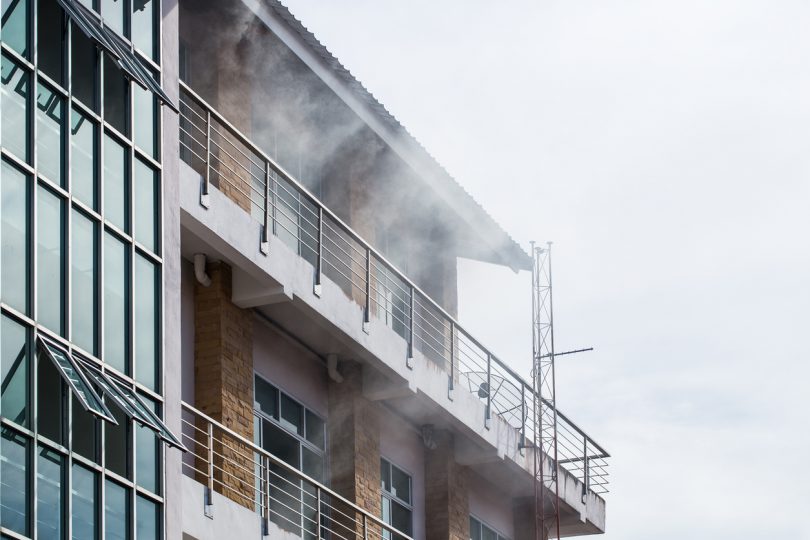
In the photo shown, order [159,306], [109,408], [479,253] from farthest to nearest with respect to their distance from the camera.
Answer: [479,253]
[159,306]
[109,408]

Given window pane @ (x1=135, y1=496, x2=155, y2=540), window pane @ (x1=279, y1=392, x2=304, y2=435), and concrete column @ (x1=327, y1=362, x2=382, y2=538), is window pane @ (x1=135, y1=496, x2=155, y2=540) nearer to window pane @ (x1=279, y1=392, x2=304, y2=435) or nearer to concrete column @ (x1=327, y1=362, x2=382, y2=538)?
window pane @ (x1=279, y1=392, x2=304, y2=435)

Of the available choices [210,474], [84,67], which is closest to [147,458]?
[210,474]

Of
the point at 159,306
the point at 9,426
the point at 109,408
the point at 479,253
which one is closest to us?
the point at 9,426

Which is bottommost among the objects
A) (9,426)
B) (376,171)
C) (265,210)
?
(9,426)

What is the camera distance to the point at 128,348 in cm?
1969

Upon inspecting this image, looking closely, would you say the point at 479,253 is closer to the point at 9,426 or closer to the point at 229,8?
the point at 229,8

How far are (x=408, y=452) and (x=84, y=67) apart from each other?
1153cm

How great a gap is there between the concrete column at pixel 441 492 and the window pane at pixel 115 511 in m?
11.4

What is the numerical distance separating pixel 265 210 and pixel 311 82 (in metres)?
3.52

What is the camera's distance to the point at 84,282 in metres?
19.0

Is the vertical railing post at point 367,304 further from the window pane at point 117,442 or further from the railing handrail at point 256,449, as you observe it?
the window pane at point 117,442

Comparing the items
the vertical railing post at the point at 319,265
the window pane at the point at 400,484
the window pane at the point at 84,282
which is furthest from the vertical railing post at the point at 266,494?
the window pane at the point at 84,282

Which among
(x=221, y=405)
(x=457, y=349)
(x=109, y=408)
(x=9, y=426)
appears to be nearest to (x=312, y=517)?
(x=221, y=405)

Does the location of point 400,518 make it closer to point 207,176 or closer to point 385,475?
point 385,475
